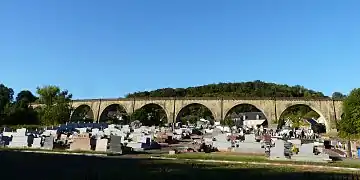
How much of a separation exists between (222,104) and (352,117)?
3822 centimetres

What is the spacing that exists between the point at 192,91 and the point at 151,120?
270 ft

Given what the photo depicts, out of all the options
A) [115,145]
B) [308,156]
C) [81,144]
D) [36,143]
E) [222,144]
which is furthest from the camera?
[222,144]

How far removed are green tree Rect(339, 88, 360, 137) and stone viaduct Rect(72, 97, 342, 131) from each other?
2489 centimetres

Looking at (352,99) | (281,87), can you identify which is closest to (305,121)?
(352,99)

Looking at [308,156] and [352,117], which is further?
[352,117]

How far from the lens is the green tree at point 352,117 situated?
28.1m

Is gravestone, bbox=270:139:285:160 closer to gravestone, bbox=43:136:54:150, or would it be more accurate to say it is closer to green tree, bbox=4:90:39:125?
gravestone, bbox=43:136:54:150

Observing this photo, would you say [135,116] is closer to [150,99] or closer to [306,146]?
[150,99]

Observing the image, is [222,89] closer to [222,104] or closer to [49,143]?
[222,104]

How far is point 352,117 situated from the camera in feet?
101

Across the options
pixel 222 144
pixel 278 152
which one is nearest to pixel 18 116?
pixel 222 144

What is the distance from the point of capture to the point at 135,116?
206 feet

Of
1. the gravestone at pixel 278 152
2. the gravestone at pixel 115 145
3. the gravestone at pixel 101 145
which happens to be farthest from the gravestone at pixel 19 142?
the gravestone at pixel 278 152

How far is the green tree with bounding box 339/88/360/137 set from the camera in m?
28.1
